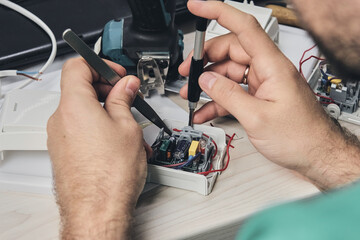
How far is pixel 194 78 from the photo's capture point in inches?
29.0

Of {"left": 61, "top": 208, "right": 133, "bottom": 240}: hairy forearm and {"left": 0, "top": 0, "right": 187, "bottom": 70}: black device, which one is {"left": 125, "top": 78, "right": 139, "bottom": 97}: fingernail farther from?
{"left": 0, "top": 0, "right": 187, "bottom": 70}: black device

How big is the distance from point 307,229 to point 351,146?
50 centimetres

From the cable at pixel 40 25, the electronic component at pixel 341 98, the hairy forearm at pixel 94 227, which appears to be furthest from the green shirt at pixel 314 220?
the cable at pixel 40 25

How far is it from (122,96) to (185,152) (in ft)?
0.47

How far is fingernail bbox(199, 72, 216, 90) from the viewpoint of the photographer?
695mm

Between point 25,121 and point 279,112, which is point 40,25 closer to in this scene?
point 25,121

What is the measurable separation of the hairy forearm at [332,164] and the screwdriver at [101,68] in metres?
0.26

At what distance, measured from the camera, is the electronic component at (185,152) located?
69 cm

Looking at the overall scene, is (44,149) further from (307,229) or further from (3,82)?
(307,229)

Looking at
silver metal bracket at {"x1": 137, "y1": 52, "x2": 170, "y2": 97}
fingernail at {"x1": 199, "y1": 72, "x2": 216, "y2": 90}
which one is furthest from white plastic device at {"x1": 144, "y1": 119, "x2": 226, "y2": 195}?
silver metal bracket at {"x1": 137, "y1": 52, "x2": 170, "y2": 97}

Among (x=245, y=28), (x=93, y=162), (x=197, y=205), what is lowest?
(x=197, y=205)

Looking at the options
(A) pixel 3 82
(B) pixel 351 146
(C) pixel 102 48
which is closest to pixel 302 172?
(B) pixel 351 146

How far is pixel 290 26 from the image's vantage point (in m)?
1.08

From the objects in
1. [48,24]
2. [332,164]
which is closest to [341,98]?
[332,164]
